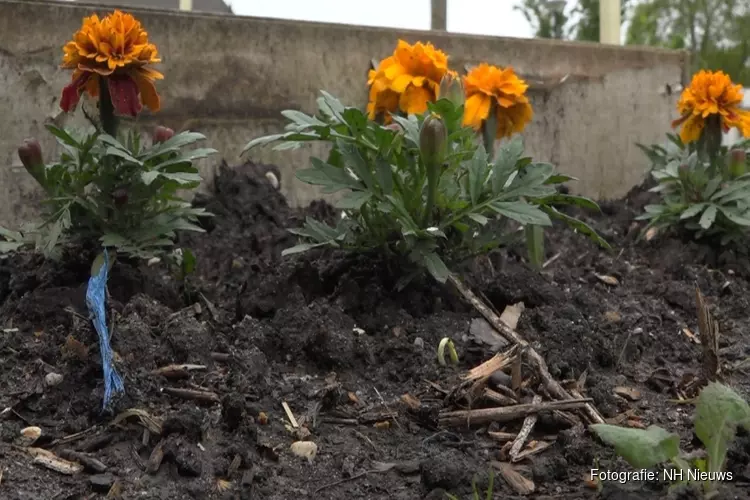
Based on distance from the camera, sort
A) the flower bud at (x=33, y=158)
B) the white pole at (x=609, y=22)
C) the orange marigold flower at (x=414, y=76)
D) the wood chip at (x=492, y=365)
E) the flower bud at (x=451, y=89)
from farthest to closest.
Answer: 1. the white pole at (x=609, y=22)
2. the orange marigold flower at (x=414, y=76)
3. the flower bud at (x=451, y=89)
4. the flower bud at (x=33, y=158)
5. the wood chip at (x=492, y=365)

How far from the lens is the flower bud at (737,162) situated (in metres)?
3.07

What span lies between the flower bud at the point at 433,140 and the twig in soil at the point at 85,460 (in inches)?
39.6

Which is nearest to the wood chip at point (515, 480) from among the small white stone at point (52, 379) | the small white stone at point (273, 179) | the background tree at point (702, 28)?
the small white stone at point (52, 379)

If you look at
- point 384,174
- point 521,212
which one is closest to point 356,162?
point 384,174

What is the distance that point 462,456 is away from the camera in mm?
1544

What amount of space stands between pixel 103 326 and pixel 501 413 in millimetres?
844

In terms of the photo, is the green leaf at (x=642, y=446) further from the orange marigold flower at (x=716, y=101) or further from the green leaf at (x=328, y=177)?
the orange marigold flower at (x=716, y=101)

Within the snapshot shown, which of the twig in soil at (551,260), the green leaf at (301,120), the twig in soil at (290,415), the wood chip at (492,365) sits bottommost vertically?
the twig in soil at (290,415)

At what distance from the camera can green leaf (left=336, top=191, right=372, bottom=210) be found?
2.00 m

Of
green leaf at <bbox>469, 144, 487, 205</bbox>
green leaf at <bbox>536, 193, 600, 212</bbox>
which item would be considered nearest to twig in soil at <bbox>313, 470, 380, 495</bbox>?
green leaf at <bbox>469, 144, 487, 205</bbox>

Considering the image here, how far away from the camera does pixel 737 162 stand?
3.08 meters

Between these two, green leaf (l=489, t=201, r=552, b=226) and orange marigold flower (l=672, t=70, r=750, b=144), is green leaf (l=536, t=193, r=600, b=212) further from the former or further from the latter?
orange marigold flower (l=672, t=70, r=750, b=144)

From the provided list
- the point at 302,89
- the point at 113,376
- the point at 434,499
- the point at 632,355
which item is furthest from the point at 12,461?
the point at 302,89

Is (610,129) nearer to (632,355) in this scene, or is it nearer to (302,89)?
(302,89)
